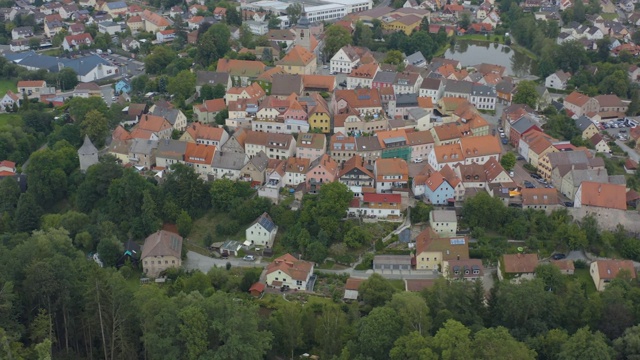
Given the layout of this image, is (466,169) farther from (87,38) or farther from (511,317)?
(87,38)

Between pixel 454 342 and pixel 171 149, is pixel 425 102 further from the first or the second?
pixel 454 342

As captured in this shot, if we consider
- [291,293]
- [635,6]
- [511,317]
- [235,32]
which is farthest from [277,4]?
[511,317]

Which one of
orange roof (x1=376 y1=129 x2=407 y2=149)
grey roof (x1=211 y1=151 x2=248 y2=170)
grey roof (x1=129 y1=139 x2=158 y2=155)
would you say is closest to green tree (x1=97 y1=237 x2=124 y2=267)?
grey roof (x1=211 y1=151 x2=248 y2=170)

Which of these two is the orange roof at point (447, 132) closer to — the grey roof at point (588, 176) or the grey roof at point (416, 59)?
the grey roof at point (588, 176)

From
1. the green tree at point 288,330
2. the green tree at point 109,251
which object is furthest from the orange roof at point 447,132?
the green tree at point 109,251

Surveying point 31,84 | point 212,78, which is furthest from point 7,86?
point 212,78
